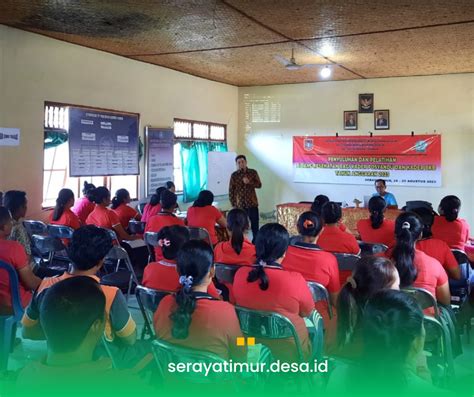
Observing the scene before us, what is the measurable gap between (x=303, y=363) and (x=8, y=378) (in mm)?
1616

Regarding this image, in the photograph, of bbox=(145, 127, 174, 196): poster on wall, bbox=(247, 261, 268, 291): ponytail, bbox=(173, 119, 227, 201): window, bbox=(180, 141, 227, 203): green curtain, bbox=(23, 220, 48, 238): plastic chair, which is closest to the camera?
bbox=(247, 261, 268, 291): ponytail

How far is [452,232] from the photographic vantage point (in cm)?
384

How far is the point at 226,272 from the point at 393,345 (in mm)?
1488

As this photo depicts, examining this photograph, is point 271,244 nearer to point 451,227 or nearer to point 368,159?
point 451,227

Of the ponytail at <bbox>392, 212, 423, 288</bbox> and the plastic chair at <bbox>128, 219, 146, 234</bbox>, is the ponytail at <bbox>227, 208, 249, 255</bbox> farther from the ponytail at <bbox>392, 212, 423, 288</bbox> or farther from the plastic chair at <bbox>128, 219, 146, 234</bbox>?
the plastic chair at <bbox>128, 219, 146, 234</bbox>

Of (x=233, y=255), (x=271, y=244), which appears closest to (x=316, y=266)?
(x=271, y=244)

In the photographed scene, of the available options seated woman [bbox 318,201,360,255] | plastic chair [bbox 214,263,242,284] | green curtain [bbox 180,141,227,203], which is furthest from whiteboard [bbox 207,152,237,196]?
plastic chair [bbox 214,263,242,284]

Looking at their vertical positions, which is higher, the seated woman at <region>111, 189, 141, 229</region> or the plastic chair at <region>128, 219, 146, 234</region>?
the seated woman at <region>111, 189, 141, 229</region>

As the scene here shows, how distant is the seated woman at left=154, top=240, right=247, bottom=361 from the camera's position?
170 cm

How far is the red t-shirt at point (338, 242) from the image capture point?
3.24 m

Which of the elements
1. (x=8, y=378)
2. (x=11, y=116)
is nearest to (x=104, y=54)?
(x=11, y=116)

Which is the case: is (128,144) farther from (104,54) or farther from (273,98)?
(273,98)

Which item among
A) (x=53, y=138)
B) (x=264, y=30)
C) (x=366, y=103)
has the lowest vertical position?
(x=53, y=138)

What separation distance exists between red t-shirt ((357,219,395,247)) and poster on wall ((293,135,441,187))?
4.01m
